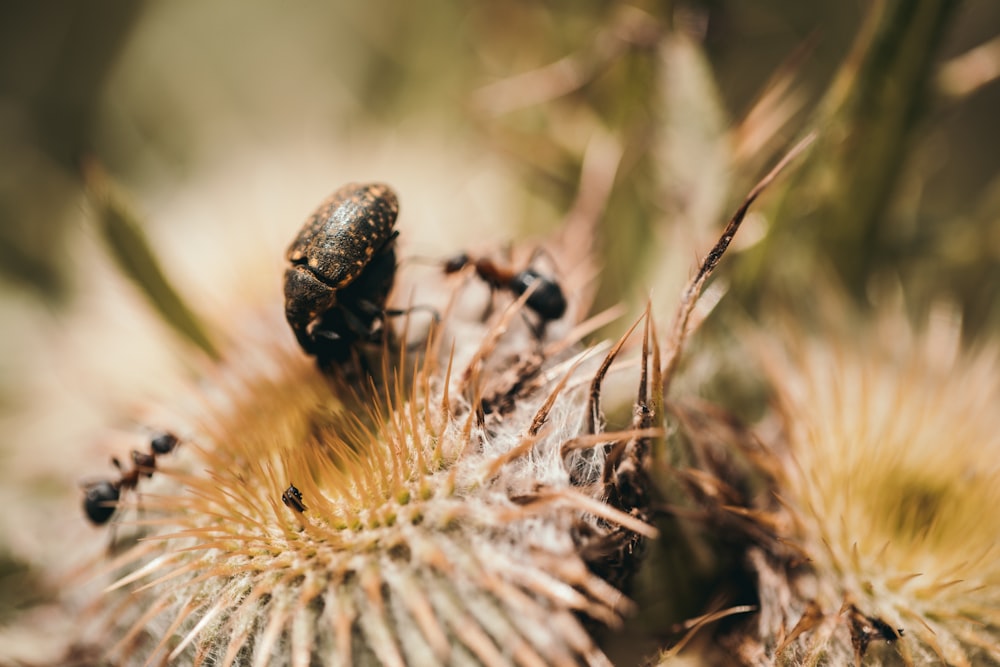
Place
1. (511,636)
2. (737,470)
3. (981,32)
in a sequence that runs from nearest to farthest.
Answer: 1. (511,636)
2. (737,470)
3. (981,32)

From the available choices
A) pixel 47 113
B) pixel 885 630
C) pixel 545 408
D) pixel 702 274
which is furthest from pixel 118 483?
pixel 47 113

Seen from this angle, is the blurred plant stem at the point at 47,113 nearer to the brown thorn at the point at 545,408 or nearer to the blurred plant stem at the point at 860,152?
the brown thorn at the point at 545,408

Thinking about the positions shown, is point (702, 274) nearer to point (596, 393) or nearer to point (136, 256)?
point (596, 393)

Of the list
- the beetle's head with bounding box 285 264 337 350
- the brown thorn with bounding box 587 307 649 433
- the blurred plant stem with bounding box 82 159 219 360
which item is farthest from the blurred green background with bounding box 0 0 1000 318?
the blurred plant stem with bounding box 82 159 219 360

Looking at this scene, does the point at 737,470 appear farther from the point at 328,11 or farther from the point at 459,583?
Result: the point at 328,11

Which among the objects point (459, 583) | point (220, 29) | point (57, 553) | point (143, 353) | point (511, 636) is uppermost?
point (220, 29)

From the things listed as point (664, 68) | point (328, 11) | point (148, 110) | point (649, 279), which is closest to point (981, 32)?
point (664, 68)

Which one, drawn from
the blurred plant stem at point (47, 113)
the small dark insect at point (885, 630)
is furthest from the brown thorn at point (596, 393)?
the blurred plant stem at point (47, 113)

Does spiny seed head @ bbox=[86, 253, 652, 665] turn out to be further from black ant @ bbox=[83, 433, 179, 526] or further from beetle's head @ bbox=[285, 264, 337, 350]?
beetle's head @ bbox=[285, 264, 337, 350]
